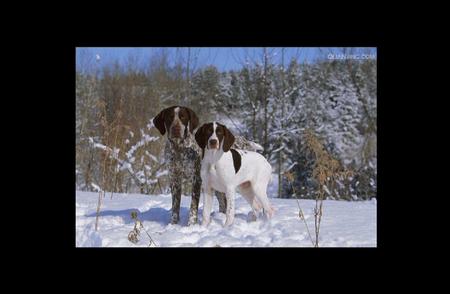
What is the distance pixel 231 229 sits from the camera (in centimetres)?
568

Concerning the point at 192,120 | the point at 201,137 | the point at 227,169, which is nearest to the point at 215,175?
the point at 227,169

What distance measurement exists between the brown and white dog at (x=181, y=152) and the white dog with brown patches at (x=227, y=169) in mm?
250

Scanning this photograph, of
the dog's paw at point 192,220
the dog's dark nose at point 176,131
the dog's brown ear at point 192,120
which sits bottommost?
the dog's paw at point 192,220

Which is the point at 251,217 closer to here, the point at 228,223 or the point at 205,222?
the point at 228,223

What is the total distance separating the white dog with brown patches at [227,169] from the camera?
5527mm

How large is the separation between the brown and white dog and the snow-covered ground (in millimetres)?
327

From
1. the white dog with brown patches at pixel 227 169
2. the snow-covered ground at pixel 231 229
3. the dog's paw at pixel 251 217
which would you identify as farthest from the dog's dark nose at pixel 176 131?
the dog's paw at pixel 251 217

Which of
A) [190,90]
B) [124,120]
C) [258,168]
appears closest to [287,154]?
[190,90]

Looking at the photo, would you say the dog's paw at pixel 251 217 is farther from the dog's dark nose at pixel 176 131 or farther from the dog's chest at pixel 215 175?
the dog's dark nose at pixel 176 131

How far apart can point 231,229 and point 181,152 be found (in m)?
1.09

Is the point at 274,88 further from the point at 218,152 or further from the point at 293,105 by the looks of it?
the point at 218,152

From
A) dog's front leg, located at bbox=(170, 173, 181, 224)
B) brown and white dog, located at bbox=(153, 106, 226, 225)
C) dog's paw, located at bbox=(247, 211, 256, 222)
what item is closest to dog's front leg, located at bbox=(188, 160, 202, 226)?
brown and white dog, located at bbox=(153, 106, 226, 225)

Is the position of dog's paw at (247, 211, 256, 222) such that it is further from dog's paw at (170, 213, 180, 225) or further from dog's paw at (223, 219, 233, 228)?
dog's paw at (170, 213, 180, 225)

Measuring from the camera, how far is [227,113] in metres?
17.3
